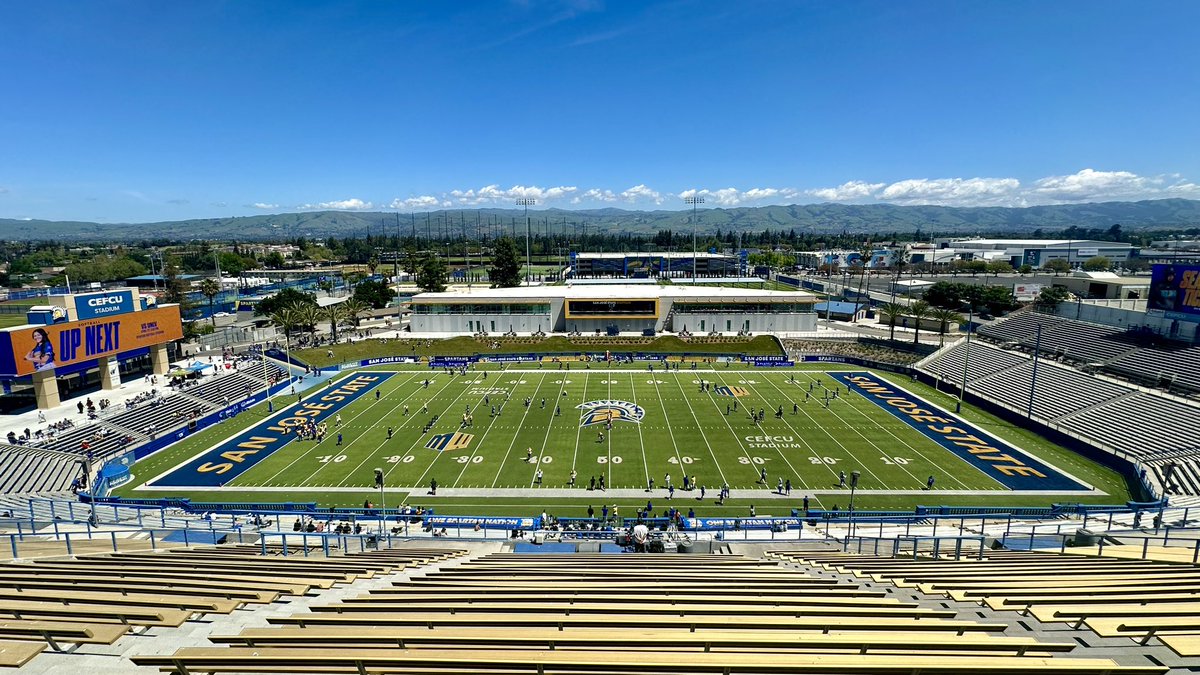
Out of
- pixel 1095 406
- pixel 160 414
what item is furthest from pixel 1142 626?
pixel 160 414

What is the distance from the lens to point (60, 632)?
22.5ft

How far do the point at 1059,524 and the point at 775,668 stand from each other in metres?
25.5

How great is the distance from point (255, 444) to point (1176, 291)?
71315 millimetres

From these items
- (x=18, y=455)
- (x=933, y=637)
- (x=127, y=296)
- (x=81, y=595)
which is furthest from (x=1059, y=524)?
(x=127, y=296)

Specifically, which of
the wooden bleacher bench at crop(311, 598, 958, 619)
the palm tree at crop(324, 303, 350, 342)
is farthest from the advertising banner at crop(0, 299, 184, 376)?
the wooden bleacher bench at crop(311, 598, 958, 619)

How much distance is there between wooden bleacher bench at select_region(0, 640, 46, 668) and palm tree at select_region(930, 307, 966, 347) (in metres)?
66.1

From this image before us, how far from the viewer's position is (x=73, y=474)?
3097 centimetres

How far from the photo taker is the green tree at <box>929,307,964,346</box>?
190 feet

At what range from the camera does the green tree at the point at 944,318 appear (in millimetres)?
57969

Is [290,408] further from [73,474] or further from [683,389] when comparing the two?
[683,389]

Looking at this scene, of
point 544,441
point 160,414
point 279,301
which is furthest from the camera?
point 279,301

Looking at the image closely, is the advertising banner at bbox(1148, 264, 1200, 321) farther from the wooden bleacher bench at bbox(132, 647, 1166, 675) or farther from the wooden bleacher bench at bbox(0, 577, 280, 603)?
the wooden bleacher bench at bbox(0, 577, 280, 603)

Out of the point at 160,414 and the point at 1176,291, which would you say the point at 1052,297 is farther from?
the point at 160,414

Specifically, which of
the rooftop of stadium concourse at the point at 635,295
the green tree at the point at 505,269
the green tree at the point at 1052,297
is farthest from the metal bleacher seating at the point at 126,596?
the green tree at the point at 505,269
